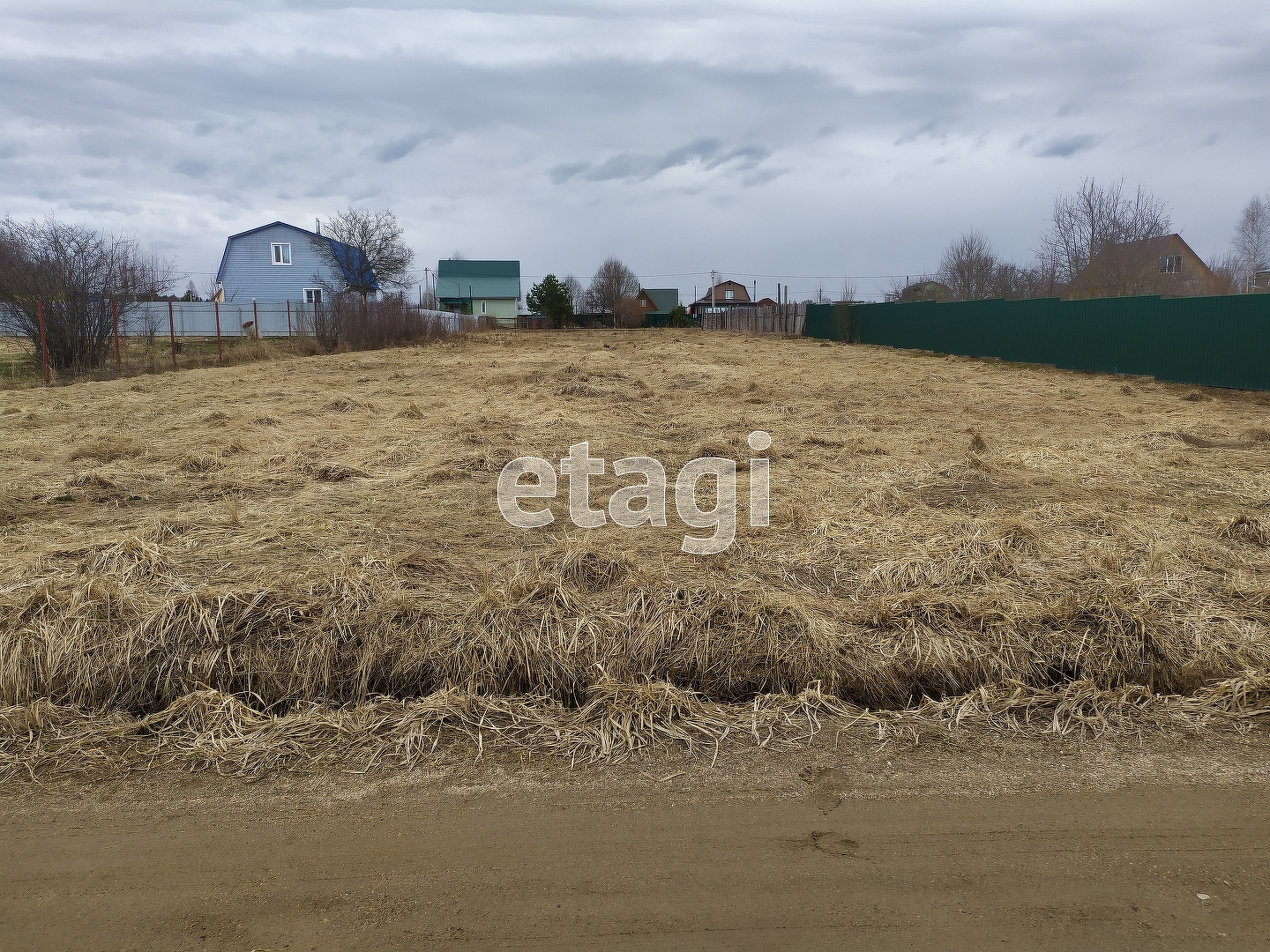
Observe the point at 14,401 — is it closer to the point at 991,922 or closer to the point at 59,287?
the point at 59,287

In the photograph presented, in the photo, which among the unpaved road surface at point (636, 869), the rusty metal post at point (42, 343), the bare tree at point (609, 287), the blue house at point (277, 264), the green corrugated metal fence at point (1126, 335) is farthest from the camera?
the bare tree at point (609, 287)

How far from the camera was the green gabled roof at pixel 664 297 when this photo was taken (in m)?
76.2

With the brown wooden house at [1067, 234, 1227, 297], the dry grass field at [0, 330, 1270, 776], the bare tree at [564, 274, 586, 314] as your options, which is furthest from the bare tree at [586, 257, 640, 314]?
the dry grass field at [0, 330, 1270, 776]

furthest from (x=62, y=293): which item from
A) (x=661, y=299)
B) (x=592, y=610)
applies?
(x=661, y=299)

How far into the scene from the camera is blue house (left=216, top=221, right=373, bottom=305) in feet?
135

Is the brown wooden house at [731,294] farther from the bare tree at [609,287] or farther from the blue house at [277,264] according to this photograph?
the blue house at [277,264]

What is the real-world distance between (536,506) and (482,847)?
3535 millimetres

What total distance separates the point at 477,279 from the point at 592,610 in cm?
6548

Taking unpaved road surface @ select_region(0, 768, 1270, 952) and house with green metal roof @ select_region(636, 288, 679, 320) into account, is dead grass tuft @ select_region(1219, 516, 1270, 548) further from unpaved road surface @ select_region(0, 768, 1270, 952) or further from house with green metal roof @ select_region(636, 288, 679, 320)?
house with green metal roof @ select_region(636, 288, 679, 320)

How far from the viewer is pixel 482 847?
2.60m

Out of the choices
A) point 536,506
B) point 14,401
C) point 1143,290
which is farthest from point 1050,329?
point 14,401

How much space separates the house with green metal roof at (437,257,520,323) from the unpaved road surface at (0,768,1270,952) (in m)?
64.0

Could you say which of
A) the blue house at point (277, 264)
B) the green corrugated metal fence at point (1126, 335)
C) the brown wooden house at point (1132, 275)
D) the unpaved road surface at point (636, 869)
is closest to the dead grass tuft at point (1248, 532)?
the unpaved road surface at point (636, 869)

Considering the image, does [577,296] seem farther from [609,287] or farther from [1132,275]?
[1132,275]
